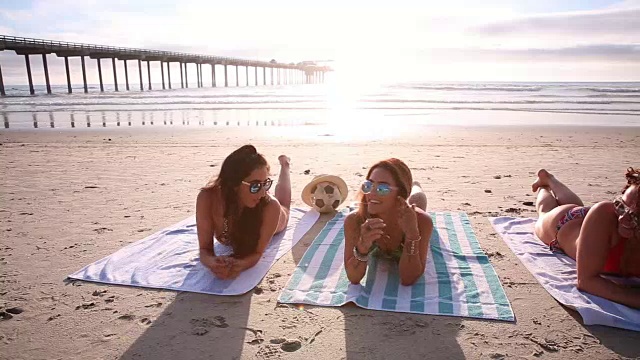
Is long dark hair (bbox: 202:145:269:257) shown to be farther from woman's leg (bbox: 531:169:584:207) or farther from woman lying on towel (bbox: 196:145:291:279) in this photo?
woman's leg (bbox: 531:169:584:207)

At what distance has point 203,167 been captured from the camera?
8.74 meters

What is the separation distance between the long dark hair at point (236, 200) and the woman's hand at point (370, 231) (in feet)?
3.81

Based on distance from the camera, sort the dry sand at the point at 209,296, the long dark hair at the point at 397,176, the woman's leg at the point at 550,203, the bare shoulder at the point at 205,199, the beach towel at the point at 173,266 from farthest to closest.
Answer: the woman's leg at the point at 550,203, the bare shoulder at the point at 205,199, the beach towel at the point at 173,266, the long dark hair at the point at 397,176, the dry sand at the point at 209,296

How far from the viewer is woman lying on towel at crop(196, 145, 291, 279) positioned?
12.6ft

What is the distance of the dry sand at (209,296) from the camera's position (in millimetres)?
2877

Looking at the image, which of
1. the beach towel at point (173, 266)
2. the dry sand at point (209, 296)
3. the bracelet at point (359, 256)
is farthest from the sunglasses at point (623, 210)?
the beach towel at point (173, 266)

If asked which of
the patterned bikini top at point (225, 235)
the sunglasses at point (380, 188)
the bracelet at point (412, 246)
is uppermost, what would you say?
the sunglasses at point (380, 188)

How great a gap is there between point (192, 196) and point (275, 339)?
4.14 meters

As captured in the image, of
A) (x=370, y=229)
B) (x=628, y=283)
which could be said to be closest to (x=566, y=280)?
(x=628, y=283)

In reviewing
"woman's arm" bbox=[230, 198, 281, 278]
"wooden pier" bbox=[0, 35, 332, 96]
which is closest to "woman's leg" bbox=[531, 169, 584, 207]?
"woman's arm" bbox=[230, 198, 281, 278]

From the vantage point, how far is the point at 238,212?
4016 mm

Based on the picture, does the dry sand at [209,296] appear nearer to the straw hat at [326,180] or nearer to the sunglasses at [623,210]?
the straw hat at [326,180]

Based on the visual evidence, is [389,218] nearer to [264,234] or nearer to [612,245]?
[264,234]

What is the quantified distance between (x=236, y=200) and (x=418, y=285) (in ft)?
5.84
